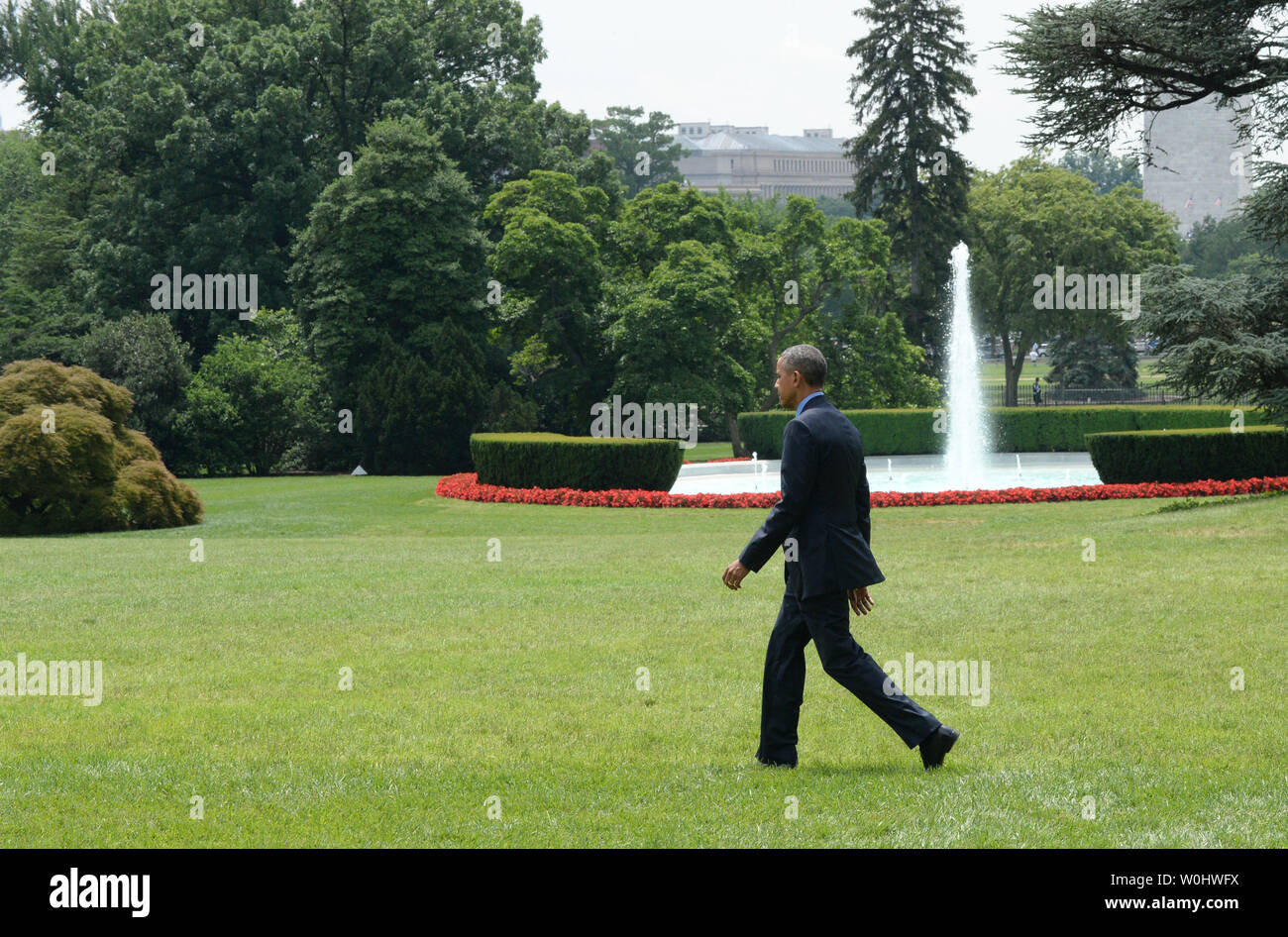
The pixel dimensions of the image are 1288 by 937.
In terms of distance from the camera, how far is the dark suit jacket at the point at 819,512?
649 centimetres

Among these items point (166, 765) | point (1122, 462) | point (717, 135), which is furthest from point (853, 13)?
point (717, 135)

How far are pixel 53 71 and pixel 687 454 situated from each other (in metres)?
33.0

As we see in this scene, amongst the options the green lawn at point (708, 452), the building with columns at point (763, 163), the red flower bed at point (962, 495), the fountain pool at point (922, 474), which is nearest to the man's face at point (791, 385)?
the red flower bed at point (962, 495)

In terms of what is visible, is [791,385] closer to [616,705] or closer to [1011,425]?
[616,705]

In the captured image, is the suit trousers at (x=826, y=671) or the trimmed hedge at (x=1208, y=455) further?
the trimmed hedge at (x=1208, y=455)

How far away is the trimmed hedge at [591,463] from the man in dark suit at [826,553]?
1979cm

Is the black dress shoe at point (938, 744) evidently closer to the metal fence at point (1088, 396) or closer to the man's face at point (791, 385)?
the man's face at point (791, 385)

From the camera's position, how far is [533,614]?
12.3m

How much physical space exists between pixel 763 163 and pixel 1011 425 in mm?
140171

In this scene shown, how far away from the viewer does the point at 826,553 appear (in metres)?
6.51

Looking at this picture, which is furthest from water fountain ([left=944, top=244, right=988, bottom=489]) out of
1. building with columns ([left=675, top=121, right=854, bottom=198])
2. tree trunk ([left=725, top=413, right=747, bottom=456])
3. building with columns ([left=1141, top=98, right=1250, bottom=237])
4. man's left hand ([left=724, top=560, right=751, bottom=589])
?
building with columns ([left=1141, top=98, right=1250, bottom=237])

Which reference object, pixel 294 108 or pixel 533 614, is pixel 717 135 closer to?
pixel 294 108

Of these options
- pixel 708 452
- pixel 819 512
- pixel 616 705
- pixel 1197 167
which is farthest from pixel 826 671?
pixel 1197 167

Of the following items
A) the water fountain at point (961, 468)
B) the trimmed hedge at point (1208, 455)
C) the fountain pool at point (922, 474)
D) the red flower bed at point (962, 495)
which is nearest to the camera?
A: the red flower bed at point (962, 495)
